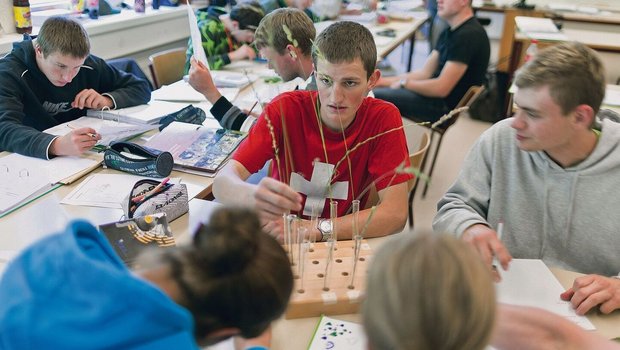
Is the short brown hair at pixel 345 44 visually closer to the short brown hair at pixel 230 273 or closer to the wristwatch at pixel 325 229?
the wristwatch at pixel 325 229

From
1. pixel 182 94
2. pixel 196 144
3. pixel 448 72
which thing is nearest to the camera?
pixel 196 144

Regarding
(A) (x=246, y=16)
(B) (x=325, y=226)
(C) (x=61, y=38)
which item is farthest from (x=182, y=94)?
(B) (x=325, y=226)

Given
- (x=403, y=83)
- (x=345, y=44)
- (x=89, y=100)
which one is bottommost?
(x=403, y=83)

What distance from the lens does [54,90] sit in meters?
2.35

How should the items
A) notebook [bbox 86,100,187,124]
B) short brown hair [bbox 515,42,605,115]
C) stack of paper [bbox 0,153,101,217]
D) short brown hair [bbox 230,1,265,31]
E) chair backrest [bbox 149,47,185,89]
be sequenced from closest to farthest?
short brown hair [bbox 515,42,605,115] < stack of paper [bbox 0,153,101,217] < notebook [bbox 86,100,187,124] < chair backrest [bbox 149,47,185,89] < short brown hair [bbox 230,1,265,31]

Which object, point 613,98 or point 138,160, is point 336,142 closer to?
point 138,160

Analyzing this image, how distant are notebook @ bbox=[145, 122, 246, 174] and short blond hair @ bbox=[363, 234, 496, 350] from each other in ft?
4.48

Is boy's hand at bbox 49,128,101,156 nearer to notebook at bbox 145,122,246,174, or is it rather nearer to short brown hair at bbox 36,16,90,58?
notebook at bbox 145,122,246,174

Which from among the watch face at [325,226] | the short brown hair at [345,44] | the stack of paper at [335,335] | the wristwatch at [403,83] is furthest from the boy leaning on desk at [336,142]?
the wristwatch at [403,83]

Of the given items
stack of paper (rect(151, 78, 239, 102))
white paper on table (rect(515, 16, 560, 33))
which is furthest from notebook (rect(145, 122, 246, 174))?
white paper on table (rect(515, 16, 560, 33))

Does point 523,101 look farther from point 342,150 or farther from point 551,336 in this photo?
point 551,336

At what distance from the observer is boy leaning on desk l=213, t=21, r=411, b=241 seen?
1653mm

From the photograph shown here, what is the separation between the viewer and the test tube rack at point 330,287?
3.87ft

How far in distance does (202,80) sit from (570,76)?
1417 mm
